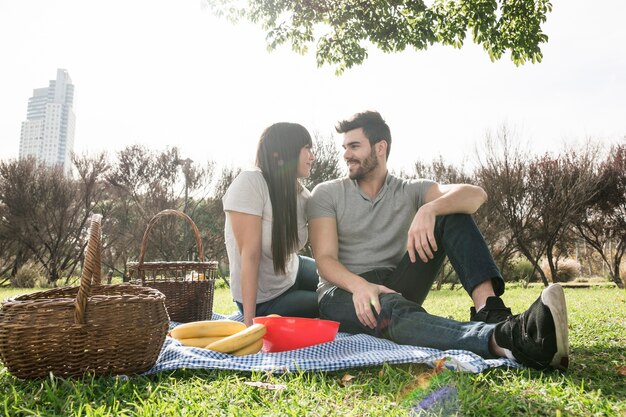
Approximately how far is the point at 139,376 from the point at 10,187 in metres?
20.0

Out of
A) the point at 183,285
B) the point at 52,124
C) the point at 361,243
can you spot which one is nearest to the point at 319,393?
the point at 361,243

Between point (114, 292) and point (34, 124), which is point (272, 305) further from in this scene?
point (34, 124)

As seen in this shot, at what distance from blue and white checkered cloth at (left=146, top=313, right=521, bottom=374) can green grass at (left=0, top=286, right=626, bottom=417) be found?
0.04m

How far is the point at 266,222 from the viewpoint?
332 centimetres

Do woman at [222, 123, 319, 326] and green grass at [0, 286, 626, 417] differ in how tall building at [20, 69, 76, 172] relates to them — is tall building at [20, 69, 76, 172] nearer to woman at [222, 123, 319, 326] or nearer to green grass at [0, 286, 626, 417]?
woman at [222, 123, 319, 326]

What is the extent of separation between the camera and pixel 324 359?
87.1 inches

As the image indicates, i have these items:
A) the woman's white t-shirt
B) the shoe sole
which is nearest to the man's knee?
the shoe sole

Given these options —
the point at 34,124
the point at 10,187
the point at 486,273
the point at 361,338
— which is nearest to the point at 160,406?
the point at 361,338

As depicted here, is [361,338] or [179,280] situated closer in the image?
[361,338]

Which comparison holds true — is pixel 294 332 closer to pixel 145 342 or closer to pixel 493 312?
pixel 145 342

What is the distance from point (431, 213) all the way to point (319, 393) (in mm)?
A: 1354

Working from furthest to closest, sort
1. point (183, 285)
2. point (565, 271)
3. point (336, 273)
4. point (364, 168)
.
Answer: point (565, 271) → point (183, 285) → point (364, 168) → point (336, 273)

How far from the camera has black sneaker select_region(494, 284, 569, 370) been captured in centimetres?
180

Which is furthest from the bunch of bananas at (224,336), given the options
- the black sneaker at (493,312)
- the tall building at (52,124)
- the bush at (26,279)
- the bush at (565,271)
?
the tall building at (52,124)
